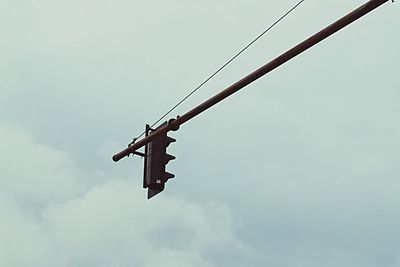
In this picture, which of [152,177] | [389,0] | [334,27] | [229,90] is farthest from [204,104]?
[389,0]

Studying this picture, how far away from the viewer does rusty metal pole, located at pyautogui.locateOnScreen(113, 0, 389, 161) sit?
9859 millimetres

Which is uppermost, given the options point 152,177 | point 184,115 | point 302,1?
point 302,1

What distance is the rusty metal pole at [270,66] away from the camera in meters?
9.86

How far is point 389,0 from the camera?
952cm

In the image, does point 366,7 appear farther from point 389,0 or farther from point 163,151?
point 163,151

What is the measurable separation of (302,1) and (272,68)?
4.71 ft

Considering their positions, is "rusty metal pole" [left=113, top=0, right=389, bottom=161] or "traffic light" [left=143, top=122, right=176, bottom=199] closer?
"rusty metal pole" [left=113, top=0, right=389, bottom=161]

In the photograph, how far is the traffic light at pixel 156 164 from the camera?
488 inches

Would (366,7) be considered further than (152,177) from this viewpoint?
No

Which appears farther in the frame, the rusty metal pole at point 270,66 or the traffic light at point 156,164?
the traffic light at point 156,164

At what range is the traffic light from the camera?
1238 centimetres

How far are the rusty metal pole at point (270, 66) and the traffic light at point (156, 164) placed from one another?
0.44 ft

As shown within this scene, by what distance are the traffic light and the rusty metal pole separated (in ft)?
0.44

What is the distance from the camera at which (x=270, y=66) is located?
1083 centimetres
